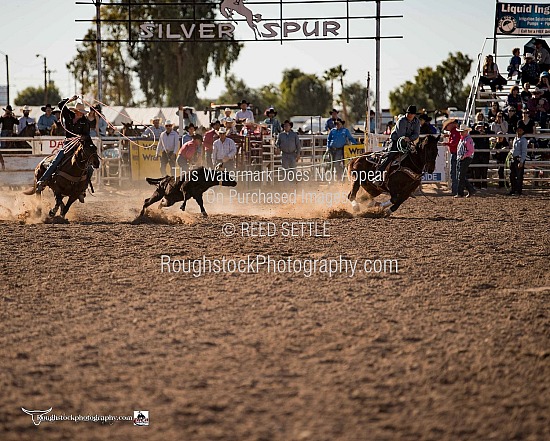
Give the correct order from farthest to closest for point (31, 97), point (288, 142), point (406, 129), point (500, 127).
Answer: point (31, 97), point (288, 142), point (500, 127), point (406, 129)

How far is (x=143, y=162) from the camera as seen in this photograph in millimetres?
21125

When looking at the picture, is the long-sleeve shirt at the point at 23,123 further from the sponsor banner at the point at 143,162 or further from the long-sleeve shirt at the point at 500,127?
the long-sleeve shirt at the point at 500,127

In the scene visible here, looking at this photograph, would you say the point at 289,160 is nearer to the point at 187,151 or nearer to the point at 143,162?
the point at 187,151

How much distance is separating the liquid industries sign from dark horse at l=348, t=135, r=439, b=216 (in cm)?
1176

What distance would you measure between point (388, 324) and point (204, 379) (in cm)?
168

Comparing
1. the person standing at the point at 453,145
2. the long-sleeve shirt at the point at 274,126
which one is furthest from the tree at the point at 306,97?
the person standing at the point at 453,145

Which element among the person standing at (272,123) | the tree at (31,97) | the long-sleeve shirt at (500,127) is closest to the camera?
the long-sleeve shirt at (500,127)

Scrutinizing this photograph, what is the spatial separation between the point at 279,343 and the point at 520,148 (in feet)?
45.1

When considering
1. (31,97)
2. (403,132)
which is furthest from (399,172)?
(31,97)

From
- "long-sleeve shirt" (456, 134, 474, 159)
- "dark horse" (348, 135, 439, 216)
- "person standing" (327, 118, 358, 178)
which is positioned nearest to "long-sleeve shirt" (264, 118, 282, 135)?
"person standing" (327, 118, 358, 178)

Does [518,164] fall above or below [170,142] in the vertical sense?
below

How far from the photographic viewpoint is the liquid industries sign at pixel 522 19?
22.9m

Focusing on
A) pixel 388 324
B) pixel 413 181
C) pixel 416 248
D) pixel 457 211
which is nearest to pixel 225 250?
pixel 416 248

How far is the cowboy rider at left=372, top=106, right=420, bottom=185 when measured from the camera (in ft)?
41.9
